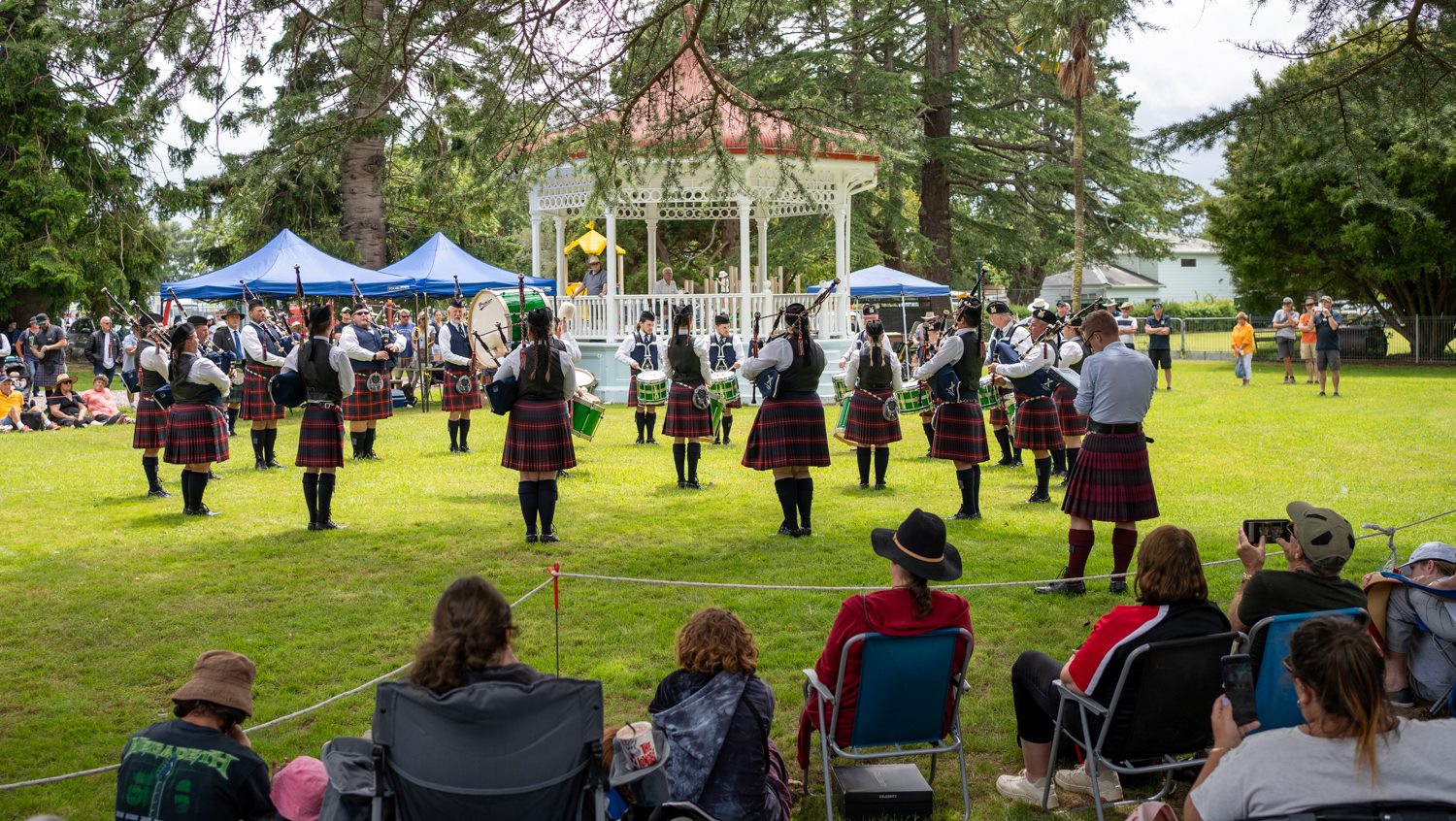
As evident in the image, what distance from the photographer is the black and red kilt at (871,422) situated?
1005cm

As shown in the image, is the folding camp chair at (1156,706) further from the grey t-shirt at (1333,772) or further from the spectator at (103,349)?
the spectator at (103,349)

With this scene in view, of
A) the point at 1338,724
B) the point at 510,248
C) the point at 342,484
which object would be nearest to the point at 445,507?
the point at 342,484

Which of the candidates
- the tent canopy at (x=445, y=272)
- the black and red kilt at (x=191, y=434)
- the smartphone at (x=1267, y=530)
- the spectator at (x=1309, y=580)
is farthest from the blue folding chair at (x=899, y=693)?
the tent canopy at (x=445, y=272)

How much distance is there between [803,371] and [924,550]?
14.2 feet

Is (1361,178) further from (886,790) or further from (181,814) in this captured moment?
(181,814)

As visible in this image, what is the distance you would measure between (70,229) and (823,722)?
2414 centimetres

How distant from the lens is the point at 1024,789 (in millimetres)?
3982

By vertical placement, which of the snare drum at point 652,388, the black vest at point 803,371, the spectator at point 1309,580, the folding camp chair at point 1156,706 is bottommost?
the folding camp chair at point 1156,706

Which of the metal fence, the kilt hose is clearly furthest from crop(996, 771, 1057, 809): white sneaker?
the metal fence

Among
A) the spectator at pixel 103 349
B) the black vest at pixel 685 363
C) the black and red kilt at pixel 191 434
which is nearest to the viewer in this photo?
the black and red kilt at pixel 191 434

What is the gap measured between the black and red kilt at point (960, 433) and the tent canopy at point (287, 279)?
416 inches

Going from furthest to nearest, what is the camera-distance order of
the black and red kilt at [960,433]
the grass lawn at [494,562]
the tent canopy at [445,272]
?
1. the tent canopy at [445,272]
2. the black and red kilt at [960,433]
3. the grass lawn at [494,562]

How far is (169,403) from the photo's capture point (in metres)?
9.70

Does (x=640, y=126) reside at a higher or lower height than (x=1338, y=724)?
higher
